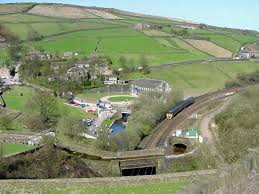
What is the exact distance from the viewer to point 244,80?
97750 mm

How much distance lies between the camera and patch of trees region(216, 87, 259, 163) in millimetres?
30642

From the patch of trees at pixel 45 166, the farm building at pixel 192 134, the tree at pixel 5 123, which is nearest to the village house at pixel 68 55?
the tree at pixel 5 123

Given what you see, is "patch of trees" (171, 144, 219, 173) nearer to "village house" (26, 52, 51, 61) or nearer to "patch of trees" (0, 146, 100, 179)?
"patch of trees" (0, 146, 100, 179)

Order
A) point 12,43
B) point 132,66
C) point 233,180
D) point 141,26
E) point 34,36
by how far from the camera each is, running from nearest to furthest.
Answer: point 233,180, point 132,66, point 12,43, point 34,36, point 141,26

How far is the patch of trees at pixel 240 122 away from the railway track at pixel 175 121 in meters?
5.90

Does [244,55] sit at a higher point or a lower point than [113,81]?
higher

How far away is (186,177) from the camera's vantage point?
1778cm

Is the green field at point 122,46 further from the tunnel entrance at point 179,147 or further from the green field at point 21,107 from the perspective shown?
the tunnel entrance at point 179,147

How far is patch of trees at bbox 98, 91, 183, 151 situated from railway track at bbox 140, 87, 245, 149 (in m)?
0.85

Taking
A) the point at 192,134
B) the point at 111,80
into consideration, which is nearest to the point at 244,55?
the point at 111,80

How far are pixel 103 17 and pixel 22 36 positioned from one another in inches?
1689

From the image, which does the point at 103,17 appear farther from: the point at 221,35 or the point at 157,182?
the point at 157,182

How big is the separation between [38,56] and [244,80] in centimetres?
4437

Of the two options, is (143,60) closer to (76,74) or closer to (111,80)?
(111,80)
